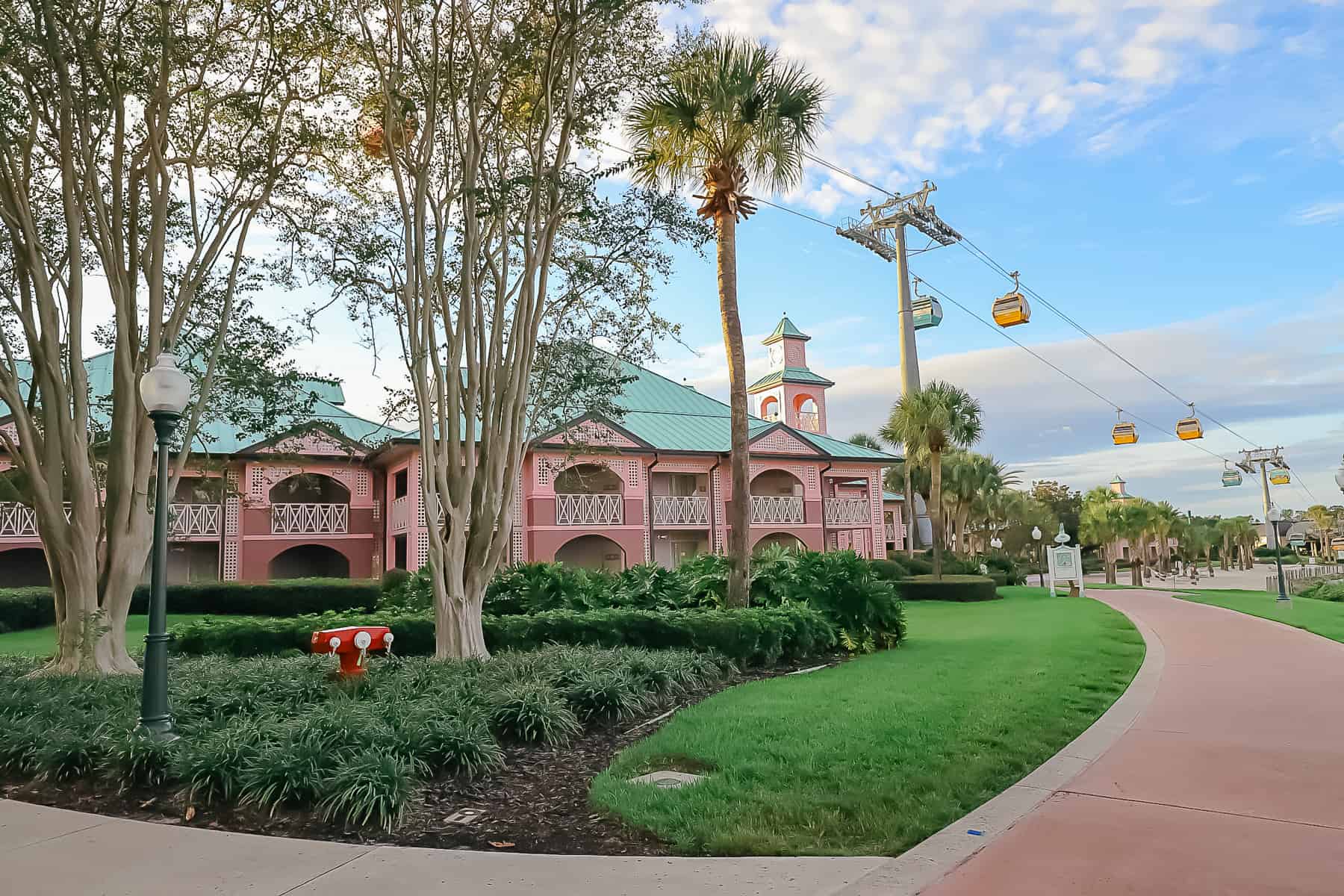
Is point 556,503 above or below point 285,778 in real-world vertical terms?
above

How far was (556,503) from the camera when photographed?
26562mm

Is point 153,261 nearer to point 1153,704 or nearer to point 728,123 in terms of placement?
point 728,123

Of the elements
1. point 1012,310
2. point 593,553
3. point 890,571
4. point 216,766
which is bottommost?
point 216,766

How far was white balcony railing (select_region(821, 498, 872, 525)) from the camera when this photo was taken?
32.4m

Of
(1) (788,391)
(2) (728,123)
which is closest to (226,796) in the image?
(2) (728,123)

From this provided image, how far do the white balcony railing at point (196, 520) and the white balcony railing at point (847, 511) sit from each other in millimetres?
20379

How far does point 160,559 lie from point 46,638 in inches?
530

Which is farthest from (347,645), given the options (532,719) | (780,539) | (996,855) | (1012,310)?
(780,539)

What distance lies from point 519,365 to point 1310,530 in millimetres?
118618

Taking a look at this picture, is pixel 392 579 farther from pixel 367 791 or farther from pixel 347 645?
pixel 367 791

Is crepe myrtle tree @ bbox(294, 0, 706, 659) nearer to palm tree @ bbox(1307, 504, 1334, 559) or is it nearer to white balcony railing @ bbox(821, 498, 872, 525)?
white balcony railing @ bbox(821, 498, 872, 525)

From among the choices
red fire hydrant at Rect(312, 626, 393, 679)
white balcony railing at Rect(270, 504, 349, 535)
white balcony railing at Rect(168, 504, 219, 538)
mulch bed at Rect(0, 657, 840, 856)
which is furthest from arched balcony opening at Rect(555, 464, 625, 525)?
mulch bed at Rect(0, 657, 840, 856)

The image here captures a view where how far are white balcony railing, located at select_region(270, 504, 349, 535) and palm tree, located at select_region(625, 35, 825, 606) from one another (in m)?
17.1

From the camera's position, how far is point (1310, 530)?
100 meters
